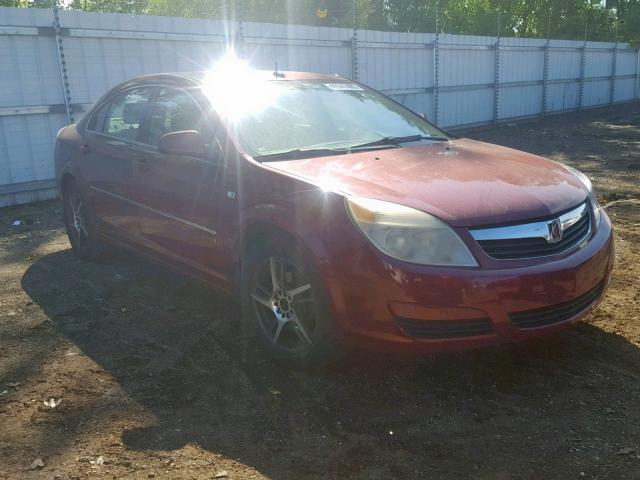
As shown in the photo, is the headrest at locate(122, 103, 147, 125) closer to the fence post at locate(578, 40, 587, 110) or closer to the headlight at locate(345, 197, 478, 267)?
the headlight at locate(345, 197, 478, 267)

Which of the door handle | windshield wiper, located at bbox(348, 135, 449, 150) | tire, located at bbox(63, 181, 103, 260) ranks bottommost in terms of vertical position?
tire, located at bbox(63, 181, 103, 260)

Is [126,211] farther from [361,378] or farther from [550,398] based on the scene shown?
[550,398]

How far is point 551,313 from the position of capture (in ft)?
10.6

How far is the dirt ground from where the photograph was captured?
2.76 metres

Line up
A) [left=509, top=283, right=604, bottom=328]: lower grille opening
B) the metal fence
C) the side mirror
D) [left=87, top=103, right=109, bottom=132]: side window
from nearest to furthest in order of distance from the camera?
[left=509, top=283, right=604, bottom=328]: lower grille opening, the side mirror, [left=87, top=103, right=109, bottom=132]: side window, the metal fence

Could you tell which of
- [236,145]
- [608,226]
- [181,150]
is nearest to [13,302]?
[181,150]

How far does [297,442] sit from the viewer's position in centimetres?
293

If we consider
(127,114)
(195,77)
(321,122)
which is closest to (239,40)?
(127,114)

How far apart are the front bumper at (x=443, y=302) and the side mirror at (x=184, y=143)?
1.40 m

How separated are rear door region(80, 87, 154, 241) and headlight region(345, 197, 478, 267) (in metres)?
2.28

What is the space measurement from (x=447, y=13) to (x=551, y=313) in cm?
3765

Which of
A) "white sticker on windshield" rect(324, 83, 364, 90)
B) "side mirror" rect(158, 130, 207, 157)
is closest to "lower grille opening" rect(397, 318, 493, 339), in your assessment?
"side mirror" rect(158, 130, 207, 157)

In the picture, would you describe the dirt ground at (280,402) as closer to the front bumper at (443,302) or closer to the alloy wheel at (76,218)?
the front bumper at (443,302)

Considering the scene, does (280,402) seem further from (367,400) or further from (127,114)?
(127,114)
